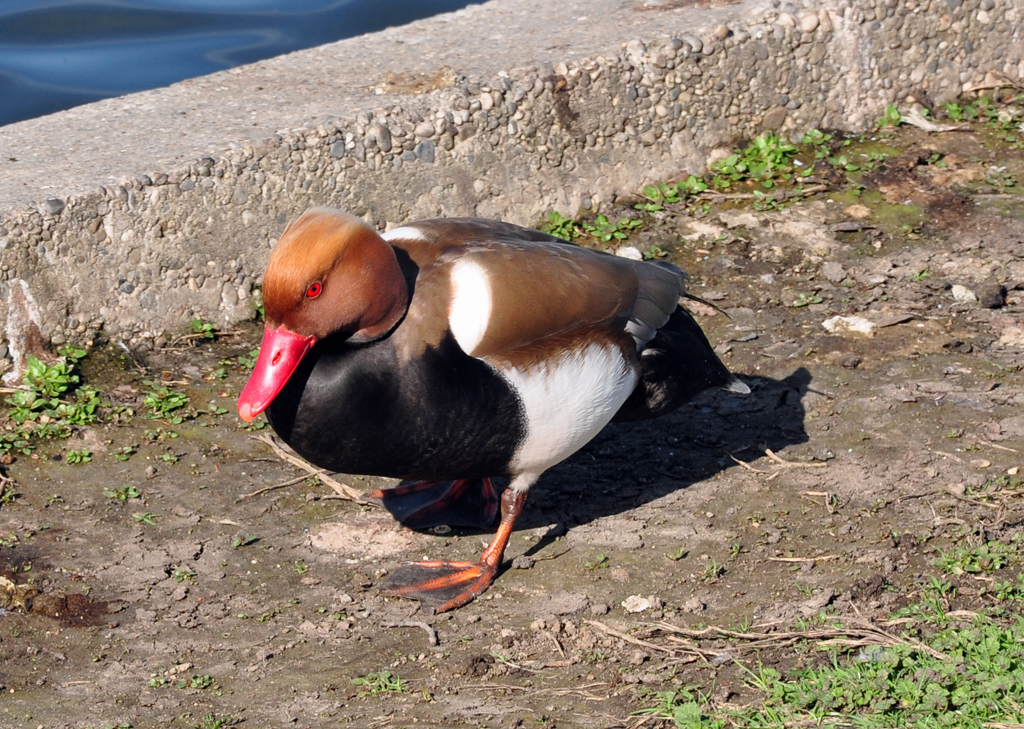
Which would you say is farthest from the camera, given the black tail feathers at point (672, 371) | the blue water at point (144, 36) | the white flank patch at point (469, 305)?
the blue water at point (144, 36)

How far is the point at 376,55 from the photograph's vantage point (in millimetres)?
5512

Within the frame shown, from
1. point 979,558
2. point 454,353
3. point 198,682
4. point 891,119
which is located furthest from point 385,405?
point 891,119

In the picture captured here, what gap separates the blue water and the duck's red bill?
5.63m

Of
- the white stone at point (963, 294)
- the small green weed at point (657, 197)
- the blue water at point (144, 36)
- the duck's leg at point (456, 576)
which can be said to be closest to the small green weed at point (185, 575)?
the duck's leg at point (456, 576)

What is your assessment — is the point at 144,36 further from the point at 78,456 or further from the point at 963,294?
the point at 963,294

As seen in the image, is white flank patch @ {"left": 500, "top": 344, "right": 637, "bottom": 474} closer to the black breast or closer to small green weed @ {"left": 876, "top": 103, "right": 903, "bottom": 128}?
the black breast

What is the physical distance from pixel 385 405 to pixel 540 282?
602 mm

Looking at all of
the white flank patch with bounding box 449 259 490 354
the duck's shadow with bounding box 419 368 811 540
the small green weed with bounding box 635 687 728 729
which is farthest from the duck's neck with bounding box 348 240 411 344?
the small green weed with bounding box 635 687 728 729

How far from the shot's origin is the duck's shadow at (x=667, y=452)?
3.92 meters

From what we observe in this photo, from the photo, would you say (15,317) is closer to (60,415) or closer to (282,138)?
(60,415)

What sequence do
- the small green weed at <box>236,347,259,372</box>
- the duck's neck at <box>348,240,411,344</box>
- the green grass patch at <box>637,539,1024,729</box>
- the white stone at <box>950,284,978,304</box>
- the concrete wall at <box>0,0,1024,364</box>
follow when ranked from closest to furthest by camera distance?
the green grass patch at <box>637,539,1024,729</box> → the duck's neck at <box>348,240,411,344</box> → the concrete wall at <box>0,0,1024,364</box> → the small green weed at <box>236,347,259,372</box> → the white stone at <box>950,284,978,304</box>

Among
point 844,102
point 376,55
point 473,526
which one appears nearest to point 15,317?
point 473,526

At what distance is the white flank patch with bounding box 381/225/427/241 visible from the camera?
11.4 ft

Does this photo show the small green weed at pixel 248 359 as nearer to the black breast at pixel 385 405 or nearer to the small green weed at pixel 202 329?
the small green weed at pixel 202 329
